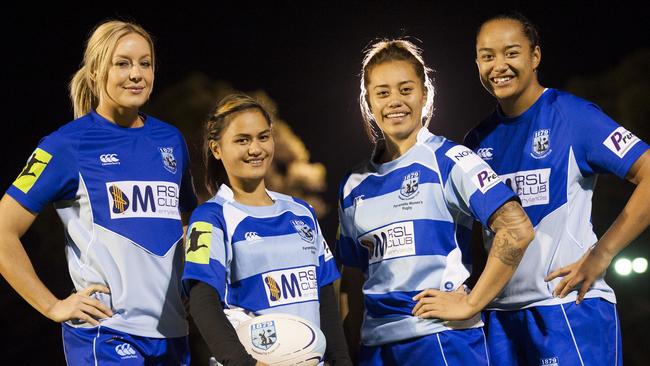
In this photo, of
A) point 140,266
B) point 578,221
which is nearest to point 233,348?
point 140,266

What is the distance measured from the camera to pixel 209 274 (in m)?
2.24

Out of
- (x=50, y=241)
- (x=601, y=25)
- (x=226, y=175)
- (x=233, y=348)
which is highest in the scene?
(x=601, y=25)

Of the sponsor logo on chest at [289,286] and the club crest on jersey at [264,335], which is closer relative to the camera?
the club crest on jersey at [264,335]

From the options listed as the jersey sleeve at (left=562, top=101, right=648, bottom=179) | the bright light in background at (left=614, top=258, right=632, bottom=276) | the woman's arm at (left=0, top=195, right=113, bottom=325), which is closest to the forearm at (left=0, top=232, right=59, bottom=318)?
the woman's arm at (left=0, top=195, right=113, bottom=325)

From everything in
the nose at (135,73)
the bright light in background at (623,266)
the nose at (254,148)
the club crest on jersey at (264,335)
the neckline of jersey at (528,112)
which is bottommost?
the bright light in background at (623,266)

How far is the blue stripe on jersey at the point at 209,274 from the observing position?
223 centimetres

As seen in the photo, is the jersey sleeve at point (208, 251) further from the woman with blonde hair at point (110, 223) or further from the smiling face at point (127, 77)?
the smiling face at point (127, 77)

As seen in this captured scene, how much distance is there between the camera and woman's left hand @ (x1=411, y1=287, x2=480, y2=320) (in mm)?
2379

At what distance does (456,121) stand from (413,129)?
165 inches

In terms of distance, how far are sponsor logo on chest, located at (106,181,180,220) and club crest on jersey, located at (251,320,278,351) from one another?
0.55 m

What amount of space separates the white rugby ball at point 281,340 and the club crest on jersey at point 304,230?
0.97ft

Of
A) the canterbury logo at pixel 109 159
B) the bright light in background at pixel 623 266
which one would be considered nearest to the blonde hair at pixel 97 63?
the canterbury logo at pixel 109 159

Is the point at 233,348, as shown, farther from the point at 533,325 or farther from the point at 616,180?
the point at 616,180

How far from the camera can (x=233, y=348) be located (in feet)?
6.98
